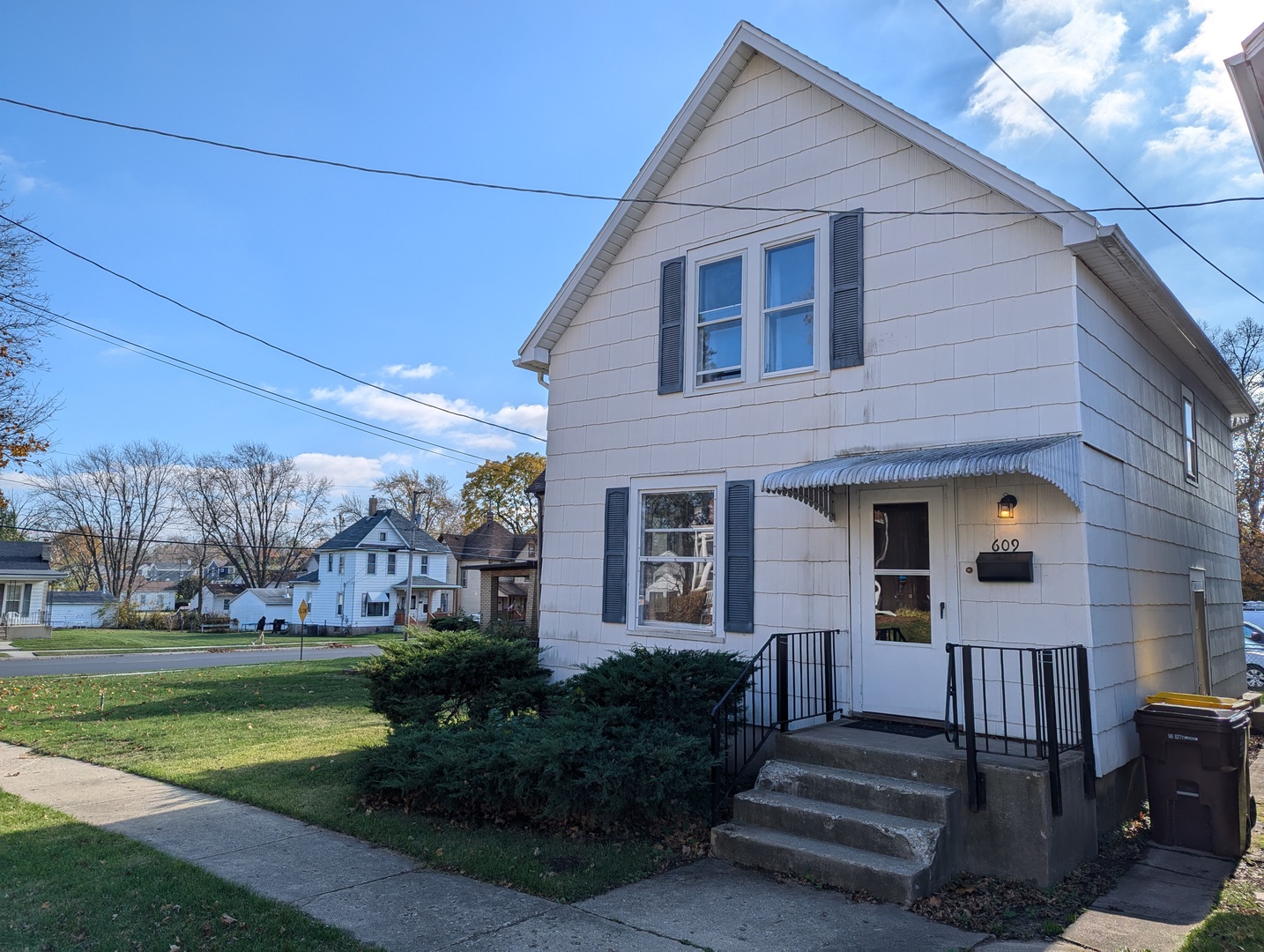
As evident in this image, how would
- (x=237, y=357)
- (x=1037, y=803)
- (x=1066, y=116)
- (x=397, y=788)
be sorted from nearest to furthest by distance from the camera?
(x=1037, y=803), (x=397, y=788), (x=1066, y=116), (x=237, y=357)

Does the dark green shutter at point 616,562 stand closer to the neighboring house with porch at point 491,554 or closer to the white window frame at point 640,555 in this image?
the white window frame at point 640,555

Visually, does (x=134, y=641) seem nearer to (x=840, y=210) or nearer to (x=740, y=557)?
(x=740, y=557)

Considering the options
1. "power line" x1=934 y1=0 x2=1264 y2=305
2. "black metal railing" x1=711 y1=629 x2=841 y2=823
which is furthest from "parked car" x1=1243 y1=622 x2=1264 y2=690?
"black metal railing" x1=711 y1=629 x2=841 y2=823

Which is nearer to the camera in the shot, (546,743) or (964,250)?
(546,743)

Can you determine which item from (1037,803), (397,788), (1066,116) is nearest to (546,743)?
(397,788)

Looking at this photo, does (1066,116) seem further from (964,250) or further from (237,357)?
(237,357)

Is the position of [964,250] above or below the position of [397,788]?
above

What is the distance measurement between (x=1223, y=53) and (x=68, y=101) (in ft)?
36.0

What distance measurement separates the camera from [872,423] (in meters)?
7.31

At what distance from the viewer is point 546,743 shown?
19.4 feet

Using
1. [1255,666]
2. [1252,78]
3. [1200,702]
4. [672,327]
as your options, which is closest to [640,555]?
[672,327]

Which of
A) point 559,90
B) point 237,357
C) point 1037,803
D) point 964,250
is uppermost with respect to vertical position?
point 559,90

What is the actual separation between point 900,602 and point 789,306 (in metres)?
3.02

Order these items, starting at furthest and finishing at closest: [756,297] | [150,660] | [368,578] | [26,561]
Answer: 1. [368,578]
2. [26,561]
3. [150,660]
4. [756,297]
